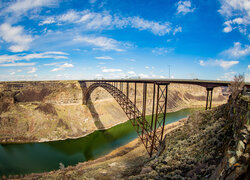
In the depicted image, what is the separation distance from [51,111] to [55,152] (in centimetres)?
1630

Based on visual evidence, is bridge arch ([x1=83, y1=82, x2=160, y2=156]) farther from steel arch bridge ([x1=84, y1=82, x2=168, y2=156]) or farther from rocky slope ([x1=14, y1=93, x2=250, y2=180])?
rocky slope ([x1=14, y1=93, x2=250, y2=180])

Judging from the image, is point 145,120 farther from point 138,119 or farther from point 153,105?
point 153,105

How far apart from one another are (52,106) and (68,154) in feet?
67.8

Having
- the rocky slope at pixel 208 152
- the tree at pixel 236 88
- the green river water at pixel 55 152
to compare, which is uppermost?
the tree at pixel 236 88

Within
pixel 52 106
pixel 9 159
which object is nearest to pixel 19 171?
pixel 9 159

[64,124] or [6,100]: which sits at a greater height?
[6,100]

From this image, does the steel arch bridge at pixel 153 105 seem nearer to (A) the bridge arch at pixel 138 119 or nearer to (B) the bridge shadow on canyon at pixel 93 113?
(A) the bridge arch at pixel 138 119

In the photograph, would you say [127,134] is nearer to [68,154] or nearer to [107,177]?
[68,154]

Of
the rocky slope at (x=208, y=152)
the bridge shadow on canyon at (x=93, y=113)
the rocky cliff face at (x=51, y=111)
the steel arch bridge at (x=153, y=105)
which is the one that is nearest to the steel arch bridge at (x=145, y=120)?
the steel arch bridge at (x=153, y=105)

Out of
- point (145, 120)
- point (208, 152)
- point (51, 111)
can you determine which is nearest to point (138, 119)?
point (145, 120)

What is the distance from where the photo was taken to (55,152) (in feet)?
90.4

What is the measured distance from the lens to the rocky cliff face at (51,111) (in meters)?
34.3

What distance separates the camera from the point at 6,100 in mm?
38938

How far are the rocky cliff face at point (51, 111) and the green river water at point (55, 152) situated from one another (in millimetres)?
3088
